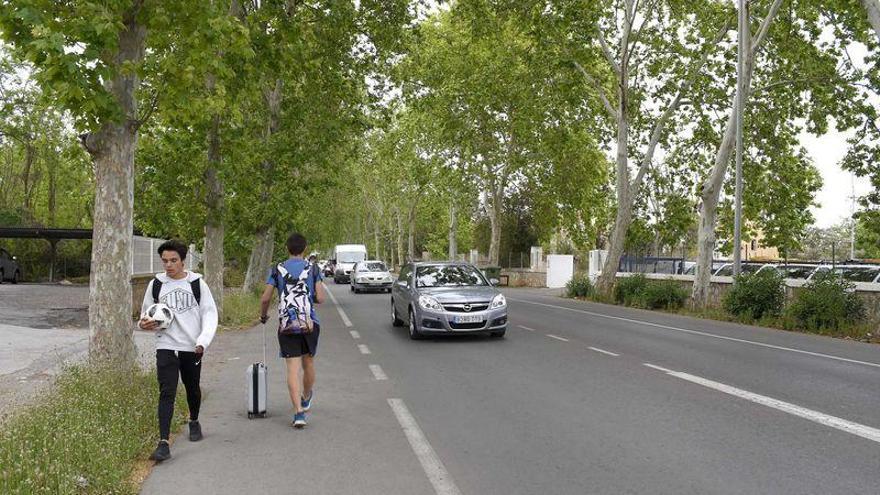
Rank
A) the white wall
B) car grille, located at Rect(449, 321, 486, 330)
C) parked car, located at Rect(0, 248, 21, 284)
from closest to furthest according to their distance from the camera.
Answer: car grille, located at Rect(449, 321, 486, 330) < parked car, located at Rect(0, 248, 21, 284) < the white wall

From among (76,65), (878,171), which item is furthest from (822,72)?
(76,65)

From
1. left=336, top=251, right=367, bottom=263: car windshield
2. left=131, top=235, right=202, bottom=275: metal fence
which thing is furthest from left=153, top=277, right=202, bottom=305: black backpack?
left=336, top=251, right=367, bottom=263: car windshield

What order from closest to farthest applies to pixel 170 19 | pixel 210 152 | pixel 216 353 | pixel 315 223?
pixel 170 19, pixel 216 353, pixel 210 152, pixel 315 223

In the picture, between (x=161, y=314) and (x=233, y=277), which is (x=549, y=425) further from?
(x=233, y=277)

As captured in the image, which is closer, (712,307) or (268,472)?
(268,472)

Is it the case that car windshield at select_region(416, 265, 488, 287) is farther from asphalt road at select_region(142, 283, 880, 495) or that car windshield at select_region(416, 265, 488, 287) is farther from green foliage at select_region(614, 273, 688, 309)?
green foliage at select_region(614, 273, 688, 309)

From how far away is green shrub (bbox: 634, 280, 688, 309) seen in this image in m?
23.7

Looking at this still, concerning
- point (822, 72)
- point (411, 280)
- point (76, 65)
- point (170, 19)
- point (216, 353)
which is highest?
point (822, 72)

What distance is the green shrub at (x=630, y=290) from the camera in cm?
2541

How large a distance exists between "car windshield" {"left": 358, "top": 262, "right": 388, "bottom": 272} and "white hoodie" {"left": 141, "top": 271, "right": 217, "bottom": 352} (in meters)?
28.9

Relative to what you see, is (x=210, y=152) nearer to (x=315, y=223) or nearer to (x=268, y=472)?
(x=268, y=472)

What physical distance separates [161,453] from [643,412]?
440 cm

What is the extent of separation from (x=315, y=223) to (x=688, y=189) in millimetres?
29638

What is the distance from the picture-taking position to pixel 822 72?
21953mm
